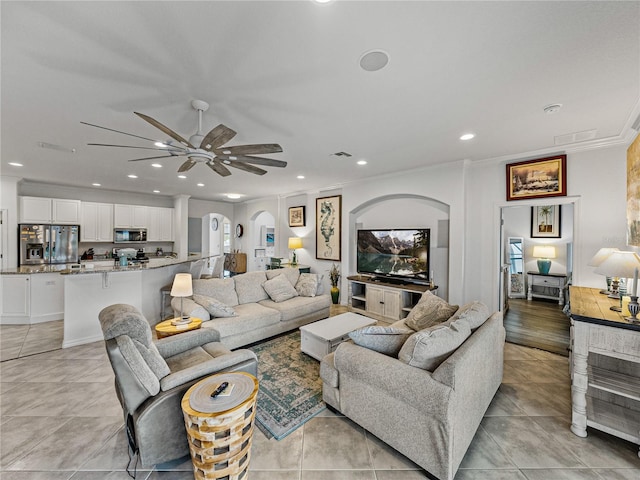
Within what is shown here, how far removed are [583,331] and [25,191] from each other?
9.39 metres

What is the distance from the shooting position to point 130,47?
1576 millimetres

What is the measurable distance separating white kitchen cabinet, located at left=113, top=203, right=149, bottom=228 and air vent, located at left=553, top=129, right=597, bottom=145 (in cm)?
874

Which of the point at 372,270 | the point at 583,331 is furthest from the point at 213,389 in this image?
the point at 372,270

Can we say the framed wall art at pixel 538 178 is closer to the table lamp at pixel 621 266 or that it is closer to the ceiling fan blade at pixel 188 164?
the table lamp at pixel 621 266

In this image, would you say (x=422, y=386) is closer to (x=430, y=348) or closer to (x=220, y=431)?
(x=430, y=348)

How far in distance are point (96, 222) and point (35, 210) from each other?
1.07 meters

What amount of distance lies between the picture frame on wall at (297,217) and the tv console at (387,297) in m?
2.18

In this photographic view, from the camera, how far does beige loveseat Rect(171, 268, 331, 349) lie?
10.7 ft

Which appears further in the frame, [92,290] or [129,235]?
[129,235]

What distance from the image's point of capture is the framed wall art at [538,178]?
3.31 m

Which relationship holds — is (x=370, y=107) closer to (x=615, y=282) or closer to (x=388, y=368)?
(x=388, y=368)

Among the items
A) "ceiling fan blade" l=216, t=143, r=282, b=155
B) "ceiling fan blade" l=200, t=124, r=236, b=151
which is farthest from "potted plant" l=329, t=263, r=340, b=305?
"ceiling fan blade" l=200, t=124, r=236, b=151

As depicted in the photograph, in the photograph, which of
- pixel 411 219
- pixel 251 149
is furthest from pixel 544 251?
pixel 251 149

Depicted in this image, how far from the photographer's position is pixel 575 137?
295 cm
